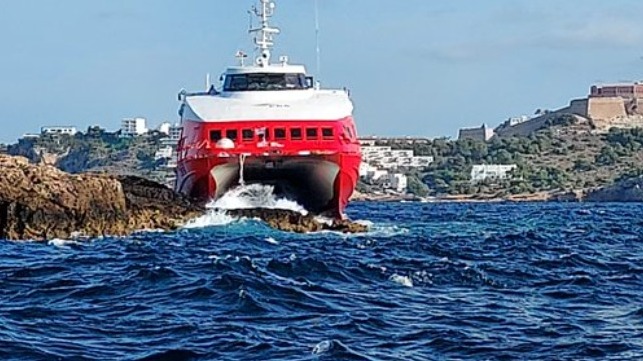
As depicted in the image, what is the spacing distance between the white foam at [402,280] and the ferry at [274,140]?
1885 centimetres

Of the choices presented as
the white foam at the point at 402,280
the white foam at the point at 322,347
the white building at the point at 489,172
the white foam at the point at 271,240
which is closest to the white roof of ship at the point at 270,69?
the white foam at the point at 271,240

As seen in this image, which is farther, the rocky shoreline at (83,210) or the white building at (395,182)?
the white building at (395,182)

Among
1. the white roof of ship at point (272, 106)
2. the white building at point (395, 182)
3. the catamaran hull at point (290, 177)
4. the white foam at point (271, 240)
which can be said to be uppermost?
the white roof of ship at point (272, 106)

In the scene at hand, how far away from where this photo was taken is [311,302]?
66.6ft

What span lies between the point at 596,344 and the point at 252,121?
92.0 ft

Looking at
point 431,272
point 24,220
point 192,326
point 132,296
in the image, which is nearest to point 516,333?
point 192,326

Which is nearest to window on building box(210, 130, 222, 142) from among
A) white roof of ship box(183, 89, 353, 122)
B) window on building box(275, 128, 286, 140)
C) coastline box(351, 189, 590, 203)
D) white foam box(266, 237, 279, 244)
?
white roof of ship box(183, 89, 353, 122)

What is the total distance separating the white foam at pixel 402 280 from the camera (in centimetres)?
2342

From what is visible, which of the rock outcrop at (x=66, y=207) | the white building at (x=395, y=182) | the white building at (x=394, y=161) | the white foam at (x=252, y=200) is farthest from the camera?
the white building at (x=394, y=161)

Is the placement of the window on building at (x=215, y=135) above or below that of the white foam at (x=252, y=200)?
above

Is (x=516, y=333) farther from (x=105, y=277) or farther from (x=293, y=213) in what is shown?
(x=293, y=213)

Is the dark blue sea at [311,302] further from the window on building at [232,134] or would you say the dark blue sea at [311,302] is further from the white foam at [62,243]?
the window on building at [232,134]

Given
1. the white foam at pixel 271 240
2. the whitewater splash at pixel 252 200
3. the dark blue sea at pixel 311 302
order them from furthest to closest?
the whitewater splash at pixel 252 200
the white foam at pixel 271 240
the dark blue sea at pixel 311 302

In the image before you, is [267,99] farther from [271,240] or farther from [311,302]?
[311,302]
